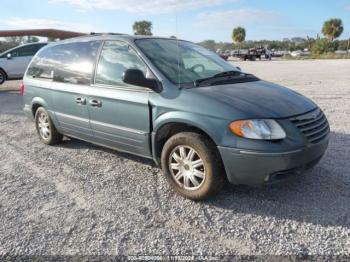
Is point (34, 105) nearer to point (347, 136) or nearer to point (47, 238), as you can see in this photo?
point (47, 238)

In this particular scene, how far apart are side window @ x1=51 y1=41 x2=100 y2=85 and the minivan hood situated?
1.74 m

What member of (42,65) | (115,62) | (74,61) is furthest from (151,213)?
(42,65)

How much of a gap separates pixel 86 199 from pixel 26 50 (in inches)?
501

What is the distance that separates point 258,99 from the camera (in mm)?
3590

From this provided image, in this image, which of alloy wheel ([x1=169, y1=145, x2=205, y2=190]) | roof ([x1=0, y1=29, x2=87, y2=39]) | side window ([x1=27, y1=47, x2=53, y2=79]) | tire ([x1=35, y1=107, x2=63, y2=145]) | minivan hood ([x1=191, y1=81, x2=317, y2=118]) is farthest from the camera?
roof ([x1=0, y1=29, x2=87, y2=39])

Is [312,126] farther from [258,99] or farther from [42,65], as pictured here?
[42,65]

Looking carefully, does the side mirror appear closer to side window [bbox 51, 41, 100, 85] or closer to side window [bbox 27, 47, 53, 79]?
side window [bbox 51, 41, 100, 85]

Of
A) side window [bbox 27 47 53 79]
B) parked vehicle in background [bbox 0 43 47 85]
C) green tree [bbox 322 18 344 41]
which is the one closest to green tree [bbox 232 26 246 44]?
green tree [bbox 322 18 344 41]

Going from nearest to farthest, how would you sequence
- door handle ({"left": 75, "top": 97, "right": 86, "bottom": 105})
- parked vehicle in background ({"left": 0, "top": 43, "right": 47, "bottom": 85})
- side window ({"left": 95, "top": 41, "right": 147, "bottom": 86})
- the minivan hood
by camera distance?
1. the minivan hood
2. side window ({"left": 95, "top": 41, "right": 147, "bottom": 86})
3. door handle ({"left": 75, "top": 97, "right": 86, "bottom": 105})
4. parked vehicle in background ({"left": 0, "top": 43, "right": 47, "bottom": 85})

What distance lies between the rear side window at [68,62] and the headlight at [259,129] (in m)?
2.33

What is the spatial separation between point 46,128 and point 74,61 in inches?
58.6

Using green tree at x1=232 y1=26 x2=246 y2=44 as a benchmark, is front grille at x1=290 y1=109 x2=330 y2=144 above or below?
below

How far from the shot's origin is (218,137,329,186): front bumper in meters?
3.23

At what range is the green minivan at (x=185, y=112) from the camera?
3303mm
